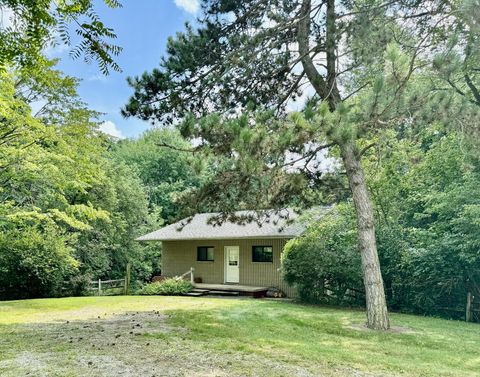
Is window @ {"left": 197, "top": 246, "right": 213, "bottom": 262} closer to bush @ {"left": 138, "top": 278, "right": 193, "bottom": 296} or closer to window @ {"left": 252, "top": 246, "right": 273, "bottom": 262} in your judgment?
bush @ {"left": 138, "top": 278, "right": 193, "bottom": 296}

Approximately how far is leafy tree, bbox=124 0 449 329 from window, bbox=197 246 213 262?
11.5 meters

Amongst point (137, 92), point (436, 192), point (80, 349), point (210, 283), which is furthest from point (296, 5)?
point (210, 283)

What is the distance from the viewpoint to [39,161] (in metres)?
12.7

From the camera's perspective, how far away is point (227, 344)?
6.81 meters

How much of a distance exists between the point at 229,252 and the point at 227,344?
13.5 m

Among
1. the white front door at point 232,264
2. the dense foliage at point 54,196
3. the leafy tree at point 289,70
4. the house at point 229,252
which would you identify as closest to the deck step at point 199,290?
the house at point 229,252

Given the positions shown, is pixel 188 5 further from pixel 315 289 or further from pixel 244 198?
pixel 315 289

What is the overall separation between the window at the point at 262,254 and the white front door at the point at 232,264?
98 cm

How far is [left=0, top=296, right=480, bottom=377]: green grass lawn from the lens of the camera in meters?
A: 5.38

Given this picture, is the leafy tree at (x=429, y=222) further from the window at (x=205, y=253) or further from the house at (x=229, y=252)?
the window at (x=205, y=253)

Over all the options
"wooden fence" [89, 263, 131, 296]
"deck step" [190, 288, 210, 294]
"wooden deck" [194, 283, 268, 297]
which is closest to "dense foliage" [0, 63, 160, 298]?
"wooden fence" [89, 263, 131, 296]

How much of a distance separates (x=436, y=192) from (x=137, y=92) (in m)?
9.23

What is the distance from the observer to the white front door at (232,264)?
19.9m

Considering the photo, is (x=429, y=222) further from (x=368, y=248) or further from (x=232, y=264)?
(x=232, y=264)
